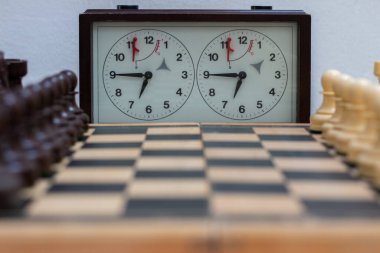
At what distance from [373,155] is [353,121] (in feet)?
0.73

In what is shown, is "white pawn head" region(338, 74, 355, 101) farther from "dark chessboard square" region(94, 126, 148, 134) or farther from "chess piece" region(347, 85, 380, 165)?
"dark chessboard square" region(94, 126, 148, 134)

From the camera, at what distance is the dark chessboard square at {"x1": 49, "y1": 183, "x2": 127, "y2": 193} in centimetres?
97

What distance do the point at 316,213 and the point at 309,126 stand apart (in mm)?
749

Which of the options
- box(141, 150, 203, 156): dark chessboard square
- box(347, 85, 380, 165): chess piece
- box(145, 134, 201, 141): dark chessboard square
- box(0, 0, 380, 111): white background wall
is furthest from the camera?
box(0, 0, 380, 111): white background wall

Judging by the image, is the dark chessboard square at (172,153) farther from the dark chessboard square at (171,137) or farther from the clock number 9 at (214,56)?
the clock number 9 at (214,56)

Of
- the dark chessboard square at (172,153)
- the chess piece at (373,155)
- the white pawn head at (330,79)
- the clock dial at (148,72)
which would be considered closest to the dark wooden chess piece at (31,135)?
the dark chessboard square at (172,153)

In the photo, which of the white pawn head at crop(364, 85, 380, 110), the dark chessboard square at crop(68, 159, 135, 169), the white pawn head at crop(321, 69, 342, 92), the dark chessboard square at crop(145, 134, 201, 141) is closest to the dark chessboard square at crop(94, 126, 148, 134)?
the dark chessboard square at crop(145, 134, 201, 141)

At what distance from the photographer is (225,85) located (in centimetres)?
185

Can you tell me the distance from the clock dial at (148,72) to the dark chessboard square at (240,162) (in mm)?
688

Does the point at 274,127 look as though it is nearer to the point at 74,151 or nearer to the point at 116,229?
the point at 74,151

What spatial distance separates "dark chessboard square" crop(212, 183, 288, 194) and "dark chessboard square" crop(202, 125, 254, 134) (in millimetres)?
479

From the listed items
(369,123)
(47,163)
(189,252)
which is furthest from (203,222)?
(369,123)

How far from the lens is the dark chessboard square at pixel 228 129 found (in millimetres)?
1492

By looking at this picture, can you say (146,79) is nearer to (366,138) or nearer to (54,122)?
(54,122)
